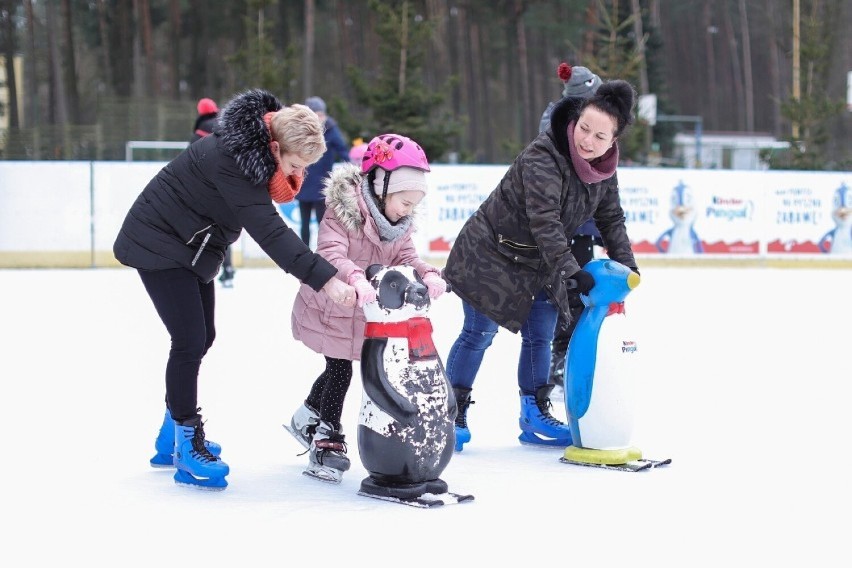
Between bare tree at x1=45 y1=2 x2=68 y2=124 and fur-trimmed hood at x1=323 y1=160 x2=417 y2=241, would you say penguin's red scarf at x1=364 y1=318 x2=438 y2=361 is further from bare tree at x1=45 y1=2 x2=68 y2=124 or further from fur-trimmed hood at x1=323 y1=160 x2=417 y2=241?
bare tree at x1=45 y1=2 x2=68 y2=124

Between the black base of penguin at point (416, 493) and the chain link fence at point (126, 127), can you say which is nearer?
the black base of penguin at point (416, 493)

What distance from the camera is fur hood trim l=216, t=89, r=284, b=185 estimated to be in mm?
3506

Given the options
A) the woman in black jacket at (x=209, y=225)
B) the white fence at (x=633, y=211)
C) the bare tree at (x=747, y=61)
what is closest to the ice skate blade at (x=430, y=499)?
the woman in black jacket at (x=209, y=225)

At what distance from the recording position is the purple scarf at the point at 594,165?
411 centimetres

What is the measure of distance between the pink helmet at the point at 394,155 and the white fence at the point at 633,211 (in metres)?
9.49

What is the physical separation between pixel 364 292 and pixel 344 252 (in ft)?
1.01

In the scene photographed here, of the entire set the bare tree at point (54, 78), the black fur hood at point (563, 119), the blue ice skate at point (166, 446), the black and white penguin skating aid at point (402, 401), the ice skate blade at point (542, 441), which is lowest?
the ice skate blade at point (542, 441)

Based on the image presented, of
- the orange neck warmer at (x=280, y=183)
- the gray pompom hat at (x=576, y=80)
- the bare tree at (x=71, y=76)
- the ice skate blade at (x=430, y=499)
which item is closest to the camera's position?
the ice skate blade at (x=430, y=499)

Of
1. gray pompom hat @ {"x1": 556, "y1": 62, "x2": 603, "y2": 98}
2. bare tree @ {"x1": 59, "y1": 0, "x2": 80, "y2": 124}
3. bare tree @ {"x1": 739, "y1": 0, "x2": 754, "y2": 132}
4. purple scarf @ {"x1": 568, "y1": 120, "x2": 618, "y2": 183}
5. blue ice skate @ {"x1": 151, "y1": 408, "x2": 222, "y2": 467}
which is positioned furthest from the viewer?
bare tree @ {"x1": 739, "y1": 0, "x2": 754, "y2": 132}

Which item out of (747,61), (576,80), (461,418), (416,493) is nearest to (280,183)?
(416,493)

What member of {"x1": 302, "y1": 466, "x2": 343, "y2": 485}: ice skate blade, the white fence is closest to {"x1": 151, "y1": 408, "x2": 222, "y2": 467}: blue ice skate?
{"x1": 302, "y1": 466, "x2": 343, "y2": 485}: ice skate blade

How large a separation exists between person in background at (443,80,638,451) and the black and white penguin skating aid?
2.03ft

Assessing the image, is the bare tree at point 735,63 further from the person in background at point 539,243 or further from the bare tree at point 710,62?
the person in background at point 539,243

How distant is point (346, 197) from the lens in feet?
12.4
